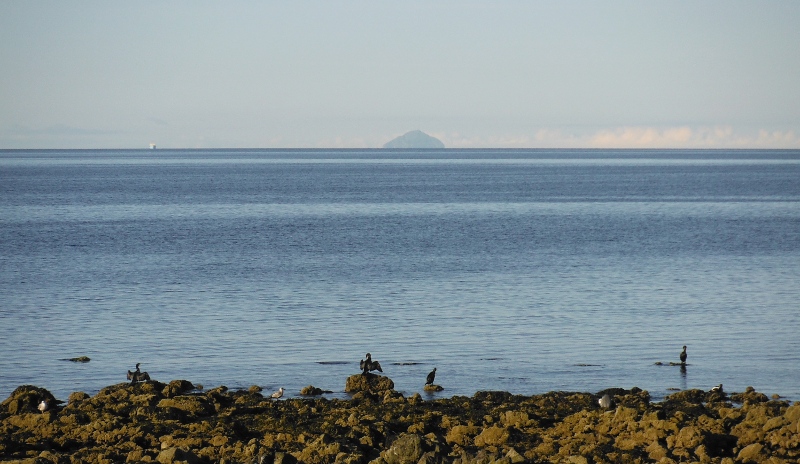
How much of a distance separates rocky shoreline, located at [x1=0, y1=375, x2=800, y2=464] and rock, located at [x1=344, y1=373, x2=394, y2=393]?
58.5 inches

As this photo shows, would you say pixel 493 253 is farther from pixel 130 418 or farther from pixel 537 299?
pixel 130 418

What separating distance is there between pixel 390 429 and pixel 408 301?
73.2 ft

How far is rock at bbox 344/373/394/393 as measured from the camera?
88.0 ft

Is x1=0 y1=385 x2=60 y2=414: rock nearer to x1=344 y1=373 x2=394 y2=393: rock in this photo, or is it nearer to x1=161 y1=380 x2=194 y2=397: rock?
x1=161 y1=380 x2=194 y2=397: rock

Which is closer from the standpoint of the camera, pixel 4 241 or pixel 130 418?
pixel 130 418

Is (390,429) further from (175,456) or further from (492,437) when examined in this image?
(175,456)

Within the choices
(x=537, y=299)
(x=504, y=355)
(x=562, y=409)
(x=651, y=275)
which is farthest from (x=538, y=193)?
(x=562, y=409)

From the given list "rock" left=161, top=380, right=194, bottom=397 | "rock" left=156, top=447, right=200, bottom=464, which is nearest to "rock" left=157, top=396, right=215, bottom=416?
"rock" left=161, top=380, right=194, bottom=397

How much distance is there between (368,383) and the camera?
88.6 feet

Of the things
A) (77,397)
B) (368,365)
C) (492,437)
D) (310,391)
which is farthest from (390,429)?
(77,397)

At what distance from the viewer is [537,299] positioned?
43719mm

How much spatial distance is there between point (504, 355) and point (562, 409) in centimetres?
895

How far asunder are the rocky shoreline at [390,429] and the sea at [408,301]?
2917 millimetres

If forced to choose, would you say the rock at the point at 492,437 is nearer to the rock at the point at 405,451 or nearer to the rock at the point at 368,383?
the rock at the point at 405,451
